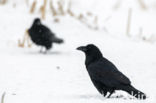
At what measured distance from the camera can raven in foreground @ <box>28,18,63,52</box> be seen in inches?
436

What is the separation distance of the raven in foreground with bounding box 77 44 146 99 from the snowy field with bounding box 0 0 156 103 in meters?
0.10

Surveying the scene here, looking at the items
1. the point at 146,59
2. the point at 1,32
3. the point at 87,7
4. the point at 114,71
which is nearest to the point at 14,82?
the point at 114,71

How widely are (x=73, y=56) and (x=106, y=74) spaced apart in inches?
153

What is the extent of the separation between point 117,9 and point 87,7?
32.6 inches

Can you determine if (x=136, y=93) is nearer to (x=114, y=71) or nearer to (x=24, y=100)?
(x=114, y=71)

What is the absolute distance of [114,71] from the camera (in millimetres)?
6309

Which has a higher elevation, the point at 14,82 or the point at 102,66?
the point at 102,66

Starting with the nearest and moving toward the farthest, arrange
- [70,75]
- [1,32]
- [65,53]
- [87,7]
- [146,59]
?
1. [70,75]
2. [146,59]
3. [65,53]
4. [1,32]
5. [87,7]

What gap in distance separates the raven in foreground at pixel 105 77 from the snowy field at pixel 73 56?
0.10 m

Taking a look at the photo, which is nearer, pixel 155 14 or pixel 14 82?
pixel 14 82

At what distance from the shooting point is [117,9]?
48.5 ft

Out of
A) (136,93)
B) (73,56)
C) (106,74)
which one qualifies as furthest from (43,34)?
(136,93)

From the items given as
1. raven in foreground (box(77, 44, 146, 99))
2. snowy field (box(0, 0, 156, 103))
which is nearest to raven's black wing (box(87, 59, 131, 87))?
raven in foreground (box(77, 44, 146, 99))

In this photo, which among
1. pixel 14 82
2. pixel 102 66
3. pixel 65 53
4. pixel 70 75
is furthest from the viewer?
pixel 65 53
